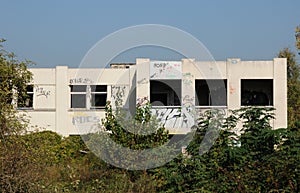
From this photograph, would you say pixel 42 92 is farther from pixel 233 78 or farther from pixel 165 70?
pixel 233 78

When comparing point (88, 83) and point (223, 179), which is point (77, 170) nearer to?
point (223, 179)

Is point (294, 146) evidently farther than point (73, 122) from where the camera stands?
No

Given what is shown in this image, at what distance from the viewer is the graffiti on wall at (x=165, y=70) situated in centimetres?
2880

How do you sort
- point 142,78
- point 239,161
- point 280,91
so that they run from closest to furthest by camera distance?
point 239,161, point 142,78, point 280,91

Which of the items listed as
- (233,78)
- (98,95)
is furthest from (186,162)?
(98,95)

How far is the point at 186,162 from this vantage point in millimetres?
11016

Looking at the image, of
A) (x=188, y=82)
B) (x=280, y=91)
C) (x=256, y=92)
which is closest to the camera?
(x=188, y=82)

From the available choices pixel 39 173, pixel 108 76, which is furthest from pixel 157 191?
pixel 108 76

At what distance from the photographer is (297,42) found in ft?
103

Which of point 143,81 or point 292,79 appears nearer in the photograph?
point 143,81

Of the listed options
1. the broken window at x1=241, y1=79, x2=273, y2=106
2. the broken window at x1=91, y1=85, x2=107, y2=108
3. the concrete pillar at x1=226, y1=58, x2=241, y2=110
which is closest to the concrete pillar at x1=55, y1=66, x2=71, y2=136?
the broken window at x1=91, y1=85, x2=107, y2=108

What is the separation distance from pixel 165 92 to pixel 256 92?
5425mm

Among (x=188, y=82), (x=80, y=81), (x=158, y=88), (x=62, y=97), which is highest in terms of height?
(x=80, y=81)

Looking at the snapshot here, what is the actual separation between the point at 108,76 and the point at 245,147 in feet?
67.7
